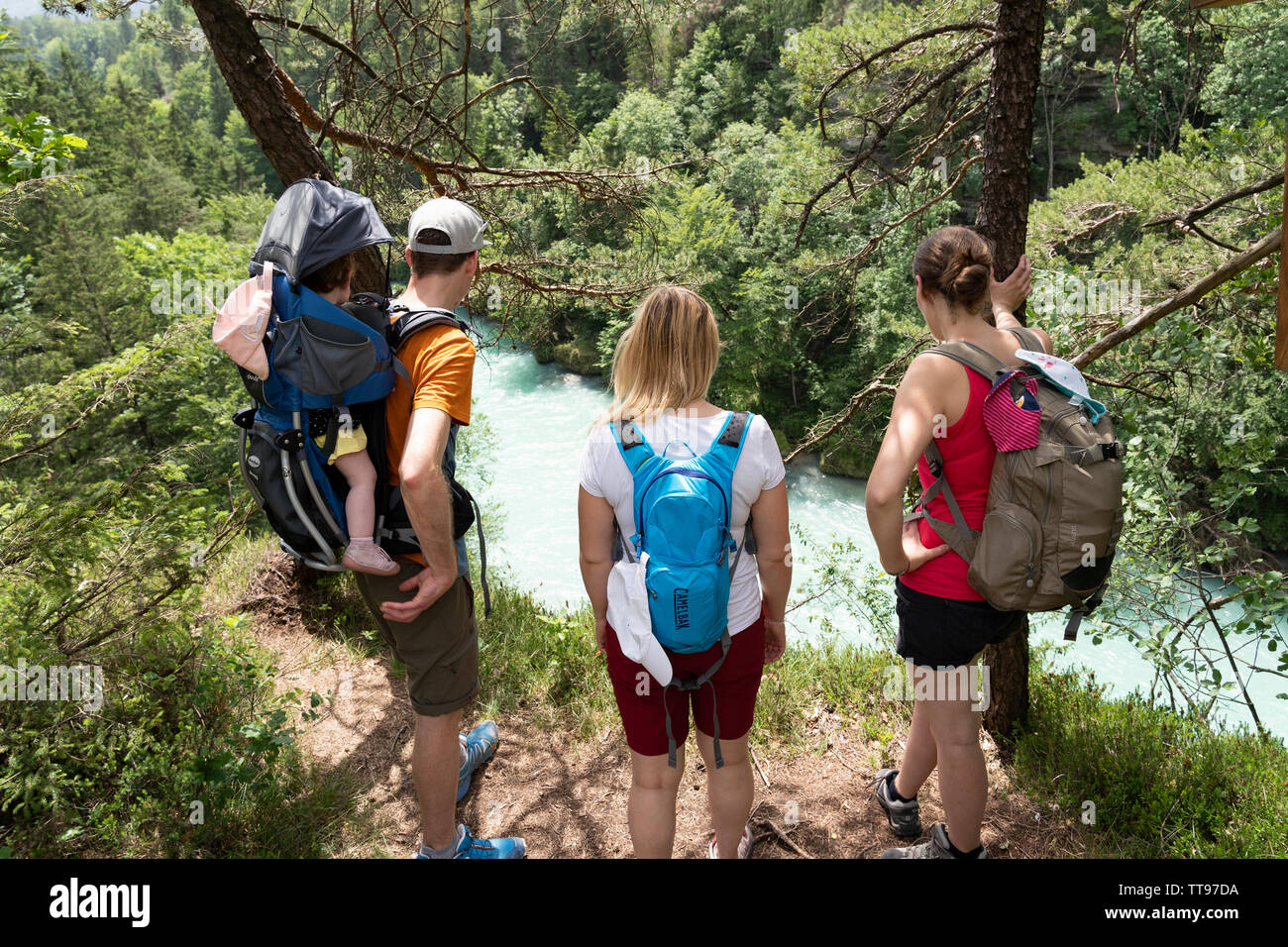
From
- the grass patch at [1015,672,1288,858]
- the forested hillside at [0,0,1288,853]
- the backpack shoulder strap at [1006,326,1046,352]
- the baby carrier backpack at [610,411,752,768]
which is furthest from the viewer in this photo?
the forested hillside at [0,0,1288,853]

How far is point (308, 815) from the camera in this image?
2551mm

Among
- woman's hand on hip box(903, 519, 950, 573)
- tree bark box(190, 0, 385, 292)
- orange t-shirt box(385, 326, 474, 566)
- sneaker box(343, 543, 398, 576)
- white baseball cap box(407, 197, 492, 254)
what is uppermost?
tree bark box(190, 0, 385, 292)

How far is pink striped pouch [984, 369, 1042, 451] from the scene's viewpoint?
1.79m

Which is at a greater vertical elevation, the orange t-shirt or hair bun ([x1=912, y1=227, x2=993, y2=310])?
hair bun ([x1=912, y1=227, x2=993, y2=310])

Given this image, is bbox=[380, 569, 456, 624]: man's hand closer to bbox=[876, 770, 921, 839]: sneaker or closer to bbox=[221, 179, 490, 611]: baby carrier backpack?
bbox=[221, 179, 490, 611]: baby carrier backpack

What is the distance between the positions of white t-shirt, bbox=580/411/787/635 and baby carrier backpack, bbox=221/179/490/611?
1.83 ft

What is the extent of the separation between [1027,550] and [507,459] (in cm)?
1690

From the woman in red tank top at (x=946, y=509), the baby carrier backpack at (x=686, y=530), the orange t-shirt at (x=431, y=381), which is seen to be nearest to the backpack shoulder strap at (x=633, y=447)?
the baby carrier backpack at (x=686, y=530)

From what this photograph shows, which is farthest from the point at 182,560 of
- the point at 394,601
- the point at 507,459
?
the point at 507,459

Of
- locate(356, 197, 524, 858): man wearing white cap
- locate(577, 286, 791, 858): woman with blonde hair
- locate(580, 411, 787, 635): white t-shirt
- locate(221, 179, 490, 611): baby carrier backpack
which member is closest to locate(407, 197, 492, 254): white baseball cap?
locate(356, 197, 524, 858): man wearing white cap

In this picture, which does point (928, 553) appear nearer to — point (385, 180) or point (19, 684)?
point (19, 684)

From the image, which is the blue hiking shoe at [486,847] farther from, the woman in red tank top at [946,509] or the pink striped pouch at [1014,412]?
the pink striped pouch at [1014,412]

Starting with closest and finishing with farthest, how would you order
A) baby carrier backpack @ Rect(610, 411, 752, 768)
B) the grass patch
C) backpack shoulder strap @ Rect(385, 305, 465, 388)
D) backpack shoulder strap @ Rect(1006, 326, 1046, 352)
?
baby carrier backpack @ Rect(610, 411, 752, 768) < backpack shoulder strap @ Rect(385, 305, 465, 388) < backpack shoulder strap @ Rect(1006, 326, 1046, 352) < the grass patch

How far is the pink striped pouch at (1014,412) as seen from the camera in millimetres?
1792
